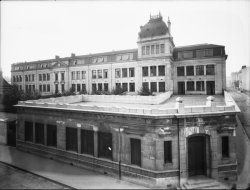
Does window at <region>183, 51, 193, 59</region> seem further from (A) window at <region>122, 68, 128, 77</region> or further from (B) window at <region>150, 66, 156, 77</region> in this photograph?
(A) window at <region>122, 68, 128, 77</region>

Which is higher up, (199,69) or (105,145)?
(199,69)

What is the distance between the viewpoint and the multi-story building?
37875mm

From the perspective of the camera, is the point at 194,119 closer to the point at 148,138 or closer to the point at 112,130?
the point at 148,138

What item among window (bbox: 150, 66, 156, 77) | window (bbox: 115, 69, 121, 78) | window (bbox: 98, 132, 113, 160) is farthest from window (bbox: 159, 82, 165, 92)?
window (bbox: 98, 132, 113, 160)

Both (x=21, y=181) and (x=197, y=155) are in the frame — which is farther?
(x=21, y=181)

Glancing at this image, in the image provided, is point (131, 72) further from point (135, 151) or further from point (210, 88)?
→ point (135, 151)

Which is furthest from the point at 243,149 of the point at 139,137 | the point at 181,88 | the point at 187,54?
the point at 187,54

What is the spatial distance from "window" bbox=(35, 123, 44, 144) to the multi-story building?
24639 millimetres

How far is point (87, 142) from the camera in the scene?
59.4 feet

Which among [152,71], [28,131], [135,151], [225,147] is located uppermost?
[152,71]

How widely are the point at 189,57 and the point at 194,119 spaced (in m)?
27.8

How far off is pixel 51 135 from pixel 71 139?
276 centimetres

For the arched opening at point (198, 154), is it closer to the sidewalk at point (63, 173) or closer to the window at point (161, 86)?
the sidewalk at point (63, 173)

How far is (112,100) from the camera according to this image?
3045cm
